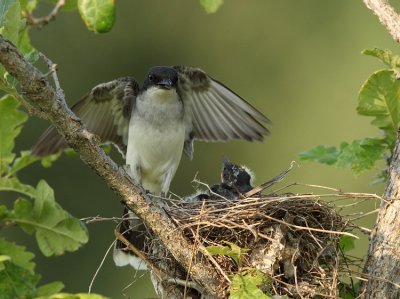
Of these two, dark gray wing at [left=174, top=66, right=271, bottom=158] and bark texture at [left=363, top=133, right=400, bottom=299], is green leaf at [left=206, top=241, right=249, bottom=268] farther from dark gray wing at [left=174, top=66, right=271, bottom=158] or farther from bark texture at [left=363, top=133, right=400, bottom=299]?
dark gray wing at [left=174, top=66, right=271, bottom=158]

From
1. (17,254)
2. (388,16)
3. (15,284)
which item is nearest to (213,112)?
(17,254)

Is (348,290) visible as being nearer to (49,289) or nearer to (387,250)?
(387,250)

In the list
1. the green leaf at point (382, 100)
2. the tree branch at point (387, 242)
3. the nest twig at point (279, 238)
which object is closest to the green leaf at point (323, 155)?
the nest twig at point (279, 238)

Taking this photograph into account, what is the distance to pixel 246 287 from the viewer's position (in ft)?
13.3

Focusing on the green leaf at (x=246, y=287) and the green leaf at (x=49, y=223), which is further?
the green leaf at (x=49, y=223)

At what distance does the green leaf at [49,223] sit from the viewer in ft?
16.4

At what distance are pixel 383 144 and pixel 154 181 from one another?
2768 millimetres

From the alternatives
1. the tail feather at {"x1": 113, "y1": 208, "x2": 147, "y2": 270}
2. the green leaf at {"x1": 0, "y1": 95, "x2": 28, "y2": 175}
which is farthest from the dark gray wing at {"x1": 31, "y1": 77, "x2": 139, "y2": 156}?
the green leaf at {"x1": 0, "y1": 95, "x2": 28, "y2": 175}

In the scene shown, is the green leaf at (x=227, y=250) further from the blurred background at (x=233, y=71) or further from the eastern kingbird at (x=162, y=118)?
the blurred background at (x=233, y=71)

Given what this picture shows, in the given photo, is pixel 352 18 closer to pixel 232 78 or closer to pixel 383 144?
pixel 232 78

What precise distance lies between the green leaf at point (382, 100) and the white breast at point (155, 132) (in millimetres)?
2460

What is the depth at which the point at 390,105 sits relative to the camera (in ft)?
16.3

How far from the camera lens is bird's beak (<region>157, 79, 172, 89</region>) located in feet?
23.3

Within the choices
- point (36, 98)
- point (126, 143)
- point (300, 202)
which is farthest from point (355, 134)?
point (36, 98)
